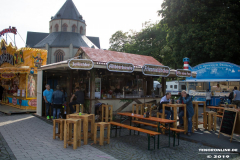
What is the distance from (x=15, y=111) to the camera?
11.5 metres

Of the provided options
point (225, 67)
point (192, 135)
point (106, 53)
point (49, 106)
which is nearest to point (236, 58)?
point (225, 67)

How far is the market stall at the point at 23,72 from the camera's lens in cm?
1231

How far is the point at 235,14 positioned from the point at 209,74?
6080 millimetres

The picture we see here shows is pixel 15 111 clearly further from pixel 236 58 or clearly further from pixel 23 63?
pixel 236 58

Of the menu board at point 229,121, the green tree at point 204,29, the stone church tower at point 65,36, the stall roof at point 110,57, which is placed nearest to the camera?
the menu board at point 229,121

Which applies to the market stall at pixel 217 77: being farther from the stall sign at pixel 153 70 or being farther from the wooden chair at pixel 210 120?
the wooden chair at pixel 210 120

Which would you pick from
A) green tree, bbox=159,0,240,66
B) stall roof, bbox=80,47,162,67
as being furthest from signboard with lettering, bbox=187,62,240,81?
stall roof, bbox=80,47,162,67

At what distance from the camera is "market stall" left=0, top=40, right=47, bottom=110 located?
12.3 metres

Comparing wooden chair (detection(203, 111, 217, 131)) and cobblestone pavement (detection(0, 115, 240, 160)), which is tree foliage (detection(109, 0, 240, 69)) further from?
cobblestone pavement (detection(0, 115, 240, 160))

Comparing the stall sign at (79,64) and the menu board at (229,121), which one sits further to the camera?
the stall sign at (79,64)

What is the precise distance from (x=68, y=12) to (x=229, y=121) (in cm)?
4769

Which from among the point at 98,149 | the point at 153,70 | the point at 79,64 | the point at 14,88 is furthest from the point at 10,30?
the point at 98,149

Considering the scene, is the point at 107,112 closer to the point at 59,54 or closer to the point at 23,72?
the point at 23,72

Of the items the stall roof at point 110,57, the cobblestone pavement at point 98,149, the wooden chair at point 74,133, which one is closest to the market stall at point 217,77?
the stall roof at point 110,57
